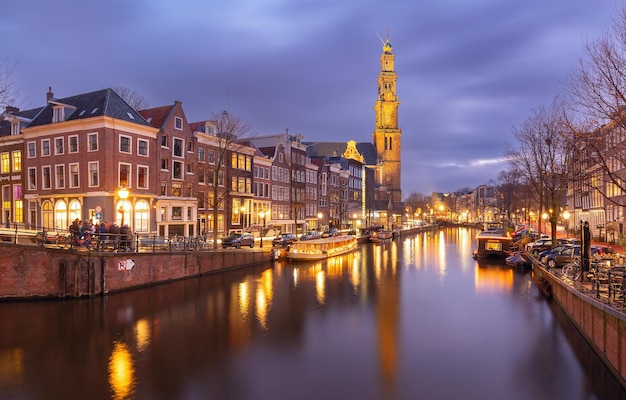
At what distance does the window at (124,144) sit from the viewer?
41.8m

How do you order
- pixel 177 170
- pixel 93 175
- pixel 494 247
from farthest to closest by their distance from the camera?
pixel 494 247 < pixel 177 170 < pixel 93 175

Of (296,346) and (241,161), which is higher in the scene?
(241,161)

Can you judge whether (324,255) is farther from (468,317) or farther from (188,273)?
(468,317)

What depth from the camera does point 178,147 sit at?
48.2 m

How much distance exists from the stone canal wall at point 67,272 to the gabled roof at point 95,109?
17150 millimetres

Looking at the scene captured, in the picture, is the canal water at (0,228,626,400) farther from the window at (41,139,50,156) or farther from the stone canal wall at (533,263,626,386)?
the window at (41,139,50,156)

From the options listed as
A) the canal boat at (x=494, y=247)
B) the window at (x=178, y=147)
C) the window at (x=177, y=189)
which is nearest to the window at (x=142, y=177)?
the window at (x=177, y=189)

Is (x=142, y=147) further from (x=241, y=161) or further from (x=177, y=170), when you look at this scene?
(x=241, y=161)

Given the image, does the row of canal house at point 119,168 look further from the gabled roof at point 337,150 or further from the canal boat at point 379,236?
the gabled roof at point 337,150

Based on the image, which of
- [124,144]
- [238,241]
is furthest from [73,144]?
[238,241]

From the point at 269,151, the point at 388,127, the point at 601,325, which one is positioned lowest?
the point at 601,325

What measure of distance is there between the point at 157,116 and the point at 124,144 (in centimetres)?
668

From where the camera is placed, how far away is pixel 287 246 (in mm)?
51906

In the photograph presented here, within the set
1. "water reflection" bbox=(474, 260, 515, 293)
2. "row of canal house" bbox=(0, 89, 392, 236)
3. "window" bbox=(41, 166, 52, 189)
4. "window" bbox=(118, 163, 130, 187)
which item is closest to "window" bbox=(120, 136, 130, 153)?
"row of canal house" bbox=(0, 89, 392, 236)
